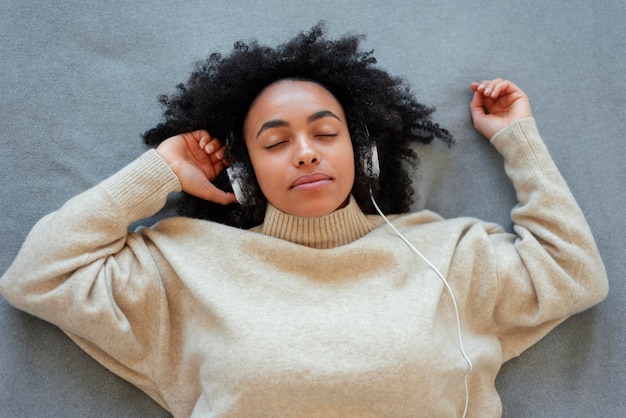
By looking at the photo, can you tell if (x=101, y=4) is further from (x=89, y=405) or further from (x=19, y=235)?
(x=89, y=405)

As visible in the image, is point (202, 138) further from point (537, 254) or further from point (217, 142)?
point (537, 254)

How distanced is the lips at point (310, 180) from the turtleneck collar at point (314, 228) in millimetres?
126

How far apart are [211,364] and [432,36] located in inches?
42.1

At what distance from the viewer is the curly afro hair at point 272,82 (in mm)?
1474

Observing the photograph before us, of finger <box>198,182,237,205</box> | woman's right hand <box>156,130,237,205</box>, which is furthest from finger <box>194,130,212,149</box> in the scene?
finger <box>198,182,237,205</box>

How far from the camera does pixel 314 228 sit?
4.79 feet

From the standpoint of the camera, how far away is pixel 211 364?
1301mm

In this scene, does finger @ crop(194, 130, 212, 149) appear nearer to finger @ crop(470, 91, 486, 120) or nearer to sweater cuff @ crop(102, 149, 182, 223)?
sweater cuff @ crop(102, 149, 182, 223)

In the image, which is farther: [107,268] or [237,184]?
[237,184]

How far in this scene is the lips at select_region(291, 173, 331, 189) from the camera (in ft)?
4.39

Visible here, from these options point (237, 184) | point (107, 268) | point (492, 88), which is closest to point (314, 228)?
point (237, 184)

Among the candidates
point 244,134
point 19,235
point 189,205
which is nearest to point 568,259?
point 244,134

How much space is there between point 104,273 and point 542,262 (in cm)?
101

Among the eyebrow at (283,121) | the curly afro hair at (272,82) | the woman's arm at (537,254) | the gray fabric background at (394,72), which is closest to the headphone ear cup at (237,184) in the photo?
the curly afro hair at (272,82)
